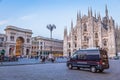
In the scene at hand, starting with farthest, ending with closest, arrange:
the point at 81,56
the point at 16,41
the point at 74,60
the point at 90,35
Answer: the point at 16,41 → the point at 90,35 → the point at 74,60 → the point at 81,56

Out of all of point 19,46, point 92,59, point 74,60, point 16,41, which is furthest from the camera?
point 19,46

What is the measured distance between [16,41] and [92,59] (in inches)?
2410

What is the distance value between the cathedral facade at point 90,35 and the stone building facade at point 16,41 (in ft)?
58.6

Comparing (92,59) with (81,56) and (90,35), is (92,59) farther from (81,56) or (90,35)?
(90,35)

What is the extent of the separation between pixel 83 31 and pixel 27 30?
26365mm

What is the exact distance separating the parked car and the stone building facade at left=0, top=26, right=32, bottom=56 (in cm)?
5432

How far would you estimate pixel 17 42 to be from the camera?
249 feet

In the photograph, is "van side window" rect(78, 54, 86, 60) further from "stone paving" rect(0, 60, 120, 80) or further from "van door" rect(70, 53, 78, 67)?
"stone paving" rect(0, 60, 120, 80)

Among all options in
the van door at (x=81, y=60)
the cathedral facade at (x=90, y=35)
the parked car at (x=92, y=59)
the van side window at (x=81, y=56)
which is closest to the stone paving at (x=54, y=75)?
the parked car at (x=92, y=59)

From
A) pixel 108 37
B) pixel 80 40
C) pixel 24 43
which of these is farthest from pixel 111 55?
pixel 24 43

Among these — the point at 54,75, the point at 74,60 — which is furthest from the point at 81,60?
the point at 54,75

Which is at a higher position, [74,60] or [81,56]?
[81,56]

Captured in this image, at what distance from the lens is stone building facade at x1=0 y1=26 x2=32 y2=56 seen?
69688mm

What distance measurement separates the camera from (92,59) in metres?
16.9
